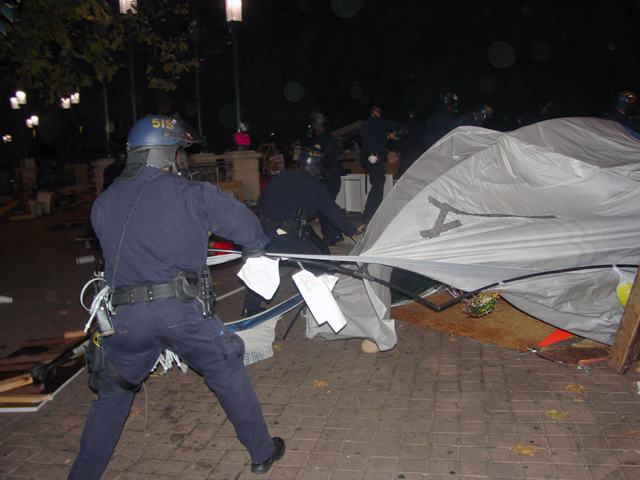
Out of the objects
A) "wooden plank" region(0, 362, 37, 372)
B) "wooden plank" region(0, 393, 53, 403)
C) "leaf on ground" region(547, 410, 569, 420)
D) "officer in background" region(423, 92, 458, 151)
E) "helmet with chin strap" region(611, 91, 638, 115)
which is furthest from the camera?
"officer in background" region(423, 92, 458, 151)

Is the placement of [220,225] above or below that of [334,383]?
above

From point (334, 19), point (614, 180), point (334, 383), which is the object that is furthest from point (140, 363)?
point (334, 19)

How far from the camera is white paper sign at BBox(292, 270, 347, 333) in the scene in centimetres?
409

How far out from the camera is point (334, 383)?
4.52 m

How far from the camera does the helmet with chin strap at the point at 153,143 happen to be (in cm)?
328

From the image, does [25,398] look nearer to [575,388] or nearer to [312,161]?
[312,161]

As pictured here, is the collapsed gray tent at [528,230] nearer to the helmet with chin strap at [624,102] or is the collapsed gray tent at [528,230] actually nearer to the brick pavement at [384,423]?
the brick pavement at [384,423]

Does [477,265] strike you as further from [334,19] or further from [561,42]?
[334,19]

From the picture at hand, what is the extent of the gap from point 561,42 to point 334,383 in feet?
76.1

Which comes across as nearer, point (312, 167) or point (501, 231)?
point (501, 231)

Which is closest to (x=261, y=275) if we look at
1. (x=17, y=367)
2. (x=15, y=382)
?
(x=15, y=382)

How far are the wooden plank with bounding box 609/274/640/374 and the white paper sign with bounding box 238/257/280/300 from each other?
288 cm

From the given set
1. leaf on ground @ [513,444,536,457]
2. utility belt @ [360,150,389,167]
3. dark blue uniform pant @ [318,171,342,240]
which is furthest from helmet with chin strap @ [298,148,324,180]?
utility belt @ [360,150,389,167]

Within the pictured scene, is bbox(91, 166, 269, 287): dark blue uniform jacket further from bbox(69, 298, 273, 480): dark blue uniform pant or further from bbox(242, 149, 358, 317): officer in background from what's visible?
bbox(242, 149, 358, 317): officer in background
